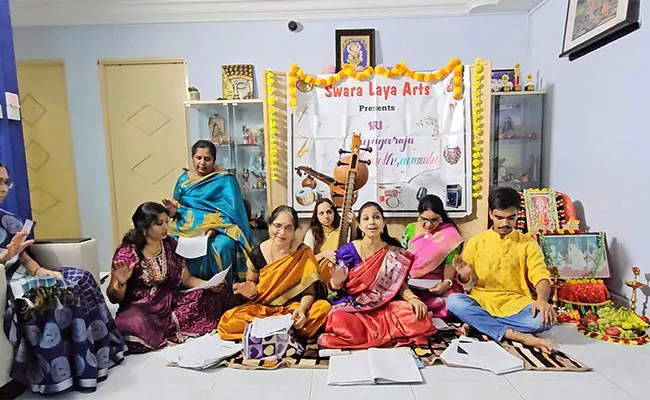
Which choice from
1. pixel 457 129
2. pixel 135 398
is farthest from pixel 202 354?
pixel 457 129

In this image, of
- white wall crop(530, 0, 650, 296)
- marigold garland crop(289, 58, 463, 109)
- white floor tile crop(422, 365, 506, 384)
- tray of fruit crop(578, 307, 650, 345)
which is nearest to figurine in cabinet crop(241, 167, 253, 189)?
marigold garland crop(289, 58, 463, 109)

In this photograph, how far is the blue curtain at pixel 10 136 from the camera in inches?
99.5

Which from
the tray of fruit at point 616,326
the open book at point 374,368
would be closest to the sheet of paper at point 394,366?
the open book at point 374,368

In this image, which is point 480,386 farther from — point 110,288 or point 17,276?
point 17,276

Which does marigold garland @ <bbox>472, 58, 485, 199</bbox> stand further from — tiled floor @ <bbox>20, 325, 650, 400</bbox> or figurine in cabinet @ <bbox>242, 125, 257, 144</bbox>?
figurine in cabinet @ <bbox>242, 125, 257, 144</bbox>

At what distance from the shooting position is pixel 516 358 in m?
2.01

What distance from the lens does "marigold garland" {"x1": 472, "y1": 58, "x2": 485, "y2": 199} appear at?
3.21 m

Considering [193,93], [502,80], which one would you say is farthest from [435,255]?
[193,93]

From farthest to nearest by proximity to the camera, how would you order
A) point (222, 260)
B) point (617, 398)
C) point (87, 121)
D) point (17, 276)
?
1. point (87, 121)
2. point (222, 260)
3. point (17, 276)
4. point (617, 398)

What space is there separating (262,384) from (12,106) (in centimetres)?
222

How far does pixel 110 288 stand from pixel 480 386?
1877 millimetres

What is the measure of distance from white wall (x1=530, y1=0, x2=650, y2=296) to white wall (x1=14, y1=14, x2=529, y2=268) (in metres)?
0.46

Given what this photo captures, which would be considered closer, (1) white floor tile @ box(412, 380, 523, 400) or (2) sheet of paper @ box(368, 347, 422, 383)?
(1) white floor tile @ box(412, 380, 523, 400)

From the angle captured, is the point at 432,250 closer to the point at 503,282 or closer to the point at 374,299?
the point at 503,282
